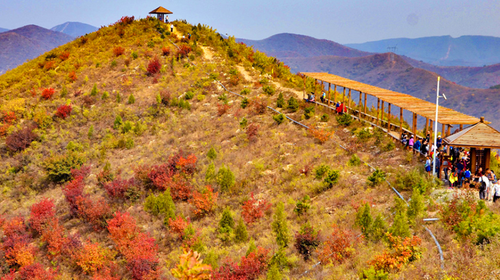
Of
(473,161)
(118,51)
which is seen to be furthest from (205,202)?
(118,51)

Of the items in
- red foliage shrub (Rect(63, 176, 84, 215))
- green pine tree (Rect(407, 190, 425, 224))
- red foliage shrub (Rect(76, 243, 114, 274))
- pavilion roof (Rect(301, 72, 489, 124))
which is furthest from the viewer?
red foliage shrub (Rect(63, 176, 84, 215))

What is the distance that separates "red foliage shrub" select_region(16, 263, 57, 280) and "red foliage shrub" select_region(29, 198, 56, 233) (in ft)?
9.27

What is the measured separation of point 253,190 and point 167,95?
15210mm

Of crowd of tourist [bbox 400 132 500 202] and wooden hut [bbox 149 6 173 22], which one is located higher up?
wooden hut [bbox 149 6 173 22]

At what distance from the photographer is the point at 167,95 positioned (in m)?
27.7

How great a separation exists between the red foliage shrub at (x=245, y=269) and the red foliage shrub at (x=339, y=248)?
186 cm

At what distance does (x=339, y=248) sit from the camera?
9.98 metres

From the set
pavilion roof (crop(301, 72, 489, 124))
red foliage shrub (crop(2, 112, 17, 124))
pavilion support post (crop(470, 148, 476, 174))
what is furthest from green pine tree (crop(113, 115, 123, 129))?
pavilion support post (crop(470, 148, 476, 174))

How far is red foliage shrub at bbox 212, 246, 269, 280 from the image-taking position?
31.2 feet

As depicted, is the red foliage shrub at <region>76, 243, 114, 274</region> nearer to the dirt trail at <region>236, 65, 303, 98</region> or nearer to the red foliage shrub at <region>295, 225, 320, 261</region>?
the red foliage shrub at <region>295, 225, 320, 261</region>

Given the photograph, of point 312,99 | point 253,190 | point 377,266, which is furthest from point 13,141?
point 377,266

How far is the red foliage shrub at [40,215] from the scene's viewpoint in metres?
14.3

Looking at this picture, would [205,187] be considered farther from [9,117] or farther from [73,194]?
[9,117]

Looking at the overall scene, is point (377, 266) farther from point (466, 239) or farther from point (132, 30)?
point (132, 30)
